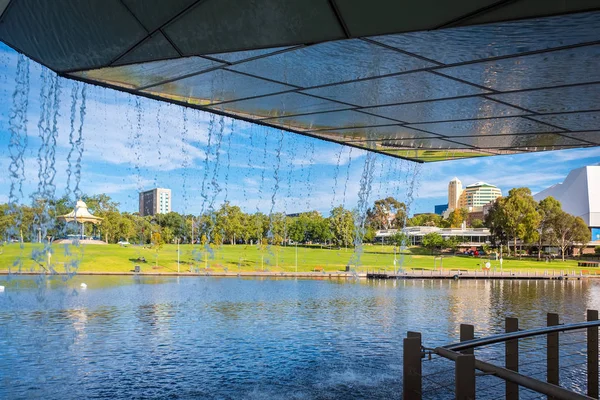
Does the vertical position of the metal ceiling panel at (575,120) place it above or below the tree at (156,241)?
above

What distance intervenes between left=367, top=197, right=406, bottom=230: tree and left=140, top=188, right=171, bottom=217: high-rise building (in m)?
42.2

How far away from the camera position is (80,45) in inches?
208

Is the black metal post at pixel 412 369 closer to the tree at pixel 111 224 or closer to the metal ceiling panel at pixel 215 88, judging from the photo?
the metal ceiling panel at pixel 215 88

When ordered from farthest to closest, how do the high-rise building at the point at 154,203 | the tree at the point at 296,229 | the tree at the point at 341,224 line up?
the high-rise building at the point at 154,203 → the tree at the point at 296,229 → the tree at the point at 341,224

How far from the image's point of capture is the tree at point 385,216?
11375 cm

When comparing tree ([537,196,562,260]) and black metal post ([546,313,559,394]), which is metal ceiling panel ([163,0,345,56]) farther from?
tree ([537,196,562,260])

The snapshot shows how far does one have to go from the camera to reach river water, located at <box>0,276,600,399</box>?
13594 millimetres

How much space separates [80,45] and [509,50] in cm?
410

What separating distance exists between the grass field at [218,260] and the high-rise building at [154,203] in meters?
14.6

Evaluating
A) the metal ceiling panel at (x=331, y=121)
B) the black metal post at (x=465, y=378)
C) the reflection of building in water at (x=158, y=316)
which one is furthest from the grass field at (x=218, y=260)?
the black metal post at (x=465, y=378)

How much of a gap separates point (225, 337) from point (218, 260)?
57.0 metres

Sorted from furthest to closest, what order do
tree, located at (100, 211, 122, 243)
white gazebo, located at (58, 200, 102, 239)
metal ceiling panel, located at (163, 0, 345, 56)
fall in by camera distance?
tree, located at (100, 211, 122, 243)
white gazebo, located at (58, 200, 102, 239)
metal ceiling panel, located at (163, 0, 345, 56)

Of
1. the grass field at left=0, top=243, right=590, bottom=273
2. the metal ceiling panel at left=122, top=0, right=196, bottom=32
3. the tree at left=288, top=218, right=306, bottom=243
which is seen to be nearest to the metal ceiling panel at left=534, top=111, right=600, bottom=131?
the metal ceiling panel at left=122, top=0, right=196, bottom=32

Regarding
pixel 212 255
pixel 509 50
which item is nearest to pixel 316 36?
pixel 509 50
